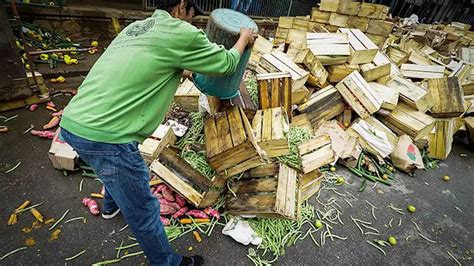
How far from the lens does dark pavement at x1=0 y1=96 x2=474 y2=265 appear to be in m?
2.38

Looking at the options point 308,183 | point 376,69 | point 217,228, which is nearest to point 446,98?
point 376,69

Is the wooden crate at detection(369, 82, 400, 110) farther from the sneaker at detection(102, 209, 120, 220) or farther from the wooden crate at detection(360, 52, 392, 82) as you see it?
the sneaker at detection(102, 209, 120, 220)

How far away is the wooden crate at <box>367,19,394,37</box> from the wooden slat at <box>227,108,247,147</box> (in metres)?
4.35

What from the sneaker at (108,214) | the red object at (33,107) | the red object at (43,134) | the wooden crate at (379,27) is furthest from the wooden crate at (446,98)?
the red object at (33,107)

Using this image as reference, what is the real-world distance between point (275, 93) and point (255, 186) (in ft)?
4.16

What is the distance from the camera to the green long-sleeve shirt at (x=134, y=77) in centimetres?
151

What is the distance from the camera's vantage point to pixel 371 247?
294cm

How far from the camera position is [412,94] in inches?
183

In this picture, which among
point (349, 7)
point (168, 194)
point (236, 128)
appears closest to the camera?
point (236, 128)

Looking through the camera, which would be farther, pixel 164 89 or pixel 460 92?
pixel 460 92

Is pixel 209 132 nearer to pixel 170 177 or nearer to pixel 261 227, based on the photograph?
pixel 170 177

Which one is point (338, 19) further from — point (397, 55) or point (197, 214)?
point (197, 214)

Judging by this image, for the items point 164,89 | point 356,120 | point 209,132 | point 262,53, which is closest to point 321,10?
point 262,53

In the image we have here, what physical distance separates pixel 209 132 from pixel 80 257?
1610mm
